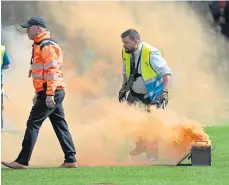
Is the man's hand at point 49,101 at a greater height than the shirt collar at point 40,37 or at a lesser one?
lesser

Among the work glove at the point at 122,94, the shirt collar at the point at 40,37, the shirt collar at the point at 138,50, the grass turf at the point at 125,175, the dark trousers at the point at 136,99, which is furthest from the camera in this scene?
the work glove at the point at 122,94

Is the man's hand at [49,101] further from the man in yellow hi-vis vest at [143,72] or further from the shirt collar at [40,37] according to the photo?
the man in yellow hi-vis vest at [143,72]

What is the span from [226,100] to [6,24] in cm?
488

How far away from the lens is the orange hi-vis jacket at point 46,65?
1022 cm

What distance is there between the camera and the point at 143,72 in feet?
37.5

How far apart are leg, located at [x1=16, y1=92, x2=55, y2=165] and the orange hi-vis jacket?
16 centimetres

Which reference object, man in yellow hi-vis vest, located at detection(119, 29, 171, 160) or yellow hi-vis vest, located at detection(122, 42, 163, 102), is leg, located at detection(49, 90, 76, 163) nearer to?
man in yellow hi-vis vest, located at detection(119, 29, 171, 160)

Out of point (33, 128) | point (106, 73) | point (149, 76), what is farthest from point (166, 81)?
point (106, 73)

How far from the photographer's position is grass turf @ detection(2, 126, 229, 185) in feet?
30.1

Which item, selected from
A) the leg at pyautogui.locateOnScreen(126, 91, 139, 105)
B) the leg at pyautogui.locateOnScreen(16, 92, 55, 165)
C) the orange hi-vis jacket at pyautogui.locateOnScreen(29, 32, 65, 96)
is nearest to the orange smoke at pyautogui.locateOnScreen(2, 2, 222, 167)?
the leg at pyautogui.locateOnScreen(126, 91, 139, 105)

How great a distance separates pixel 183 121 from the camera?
36.7 feet

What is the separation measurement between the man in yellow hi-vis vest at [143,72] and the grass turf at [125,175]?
3.89 feet

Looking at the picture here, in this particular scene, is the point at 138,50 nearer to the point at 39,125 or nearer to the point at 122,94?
the point at 122,94

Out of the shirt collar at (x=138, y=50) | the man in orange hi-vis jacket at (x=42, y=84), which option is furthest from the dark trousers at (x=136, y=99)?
the man in orange hi-vis jacket at (x=42, y=84)
